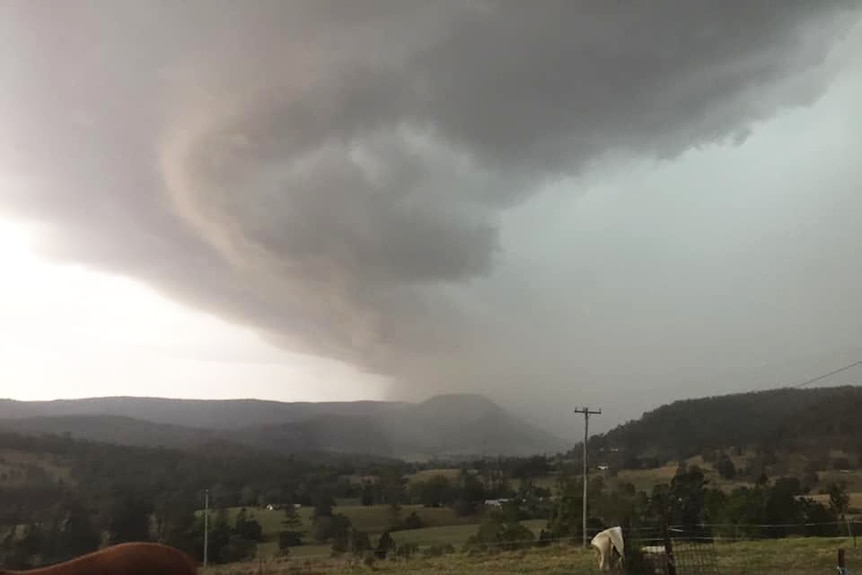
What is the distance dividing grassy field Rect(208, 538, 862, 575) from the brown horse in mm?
15665

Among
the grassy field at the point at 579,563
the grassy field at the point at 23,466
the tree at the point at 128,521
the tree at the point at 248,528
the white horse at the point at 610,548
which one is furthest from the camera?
the tree at the point at 248,528

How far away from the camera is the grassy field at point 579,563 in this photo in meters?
21.2

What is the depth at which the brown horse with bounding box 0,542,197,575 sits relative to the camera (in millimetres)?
6289

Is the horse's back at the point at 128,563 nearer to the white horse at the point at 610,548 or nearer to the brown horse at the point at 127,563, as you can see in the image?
the brown horse at the point at 127,563

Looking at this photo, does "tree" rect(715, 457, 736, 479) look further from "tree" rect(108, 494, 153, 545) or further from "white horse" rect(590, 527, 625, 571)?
Result: "white horse" rect(590, 527, 625, 571)

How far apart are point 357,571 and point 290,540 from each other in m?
28.1

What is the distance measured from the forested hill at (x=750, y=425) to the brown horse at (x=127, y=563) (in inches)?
2781

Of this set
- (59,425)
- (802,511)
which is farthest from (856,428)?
(59,425)

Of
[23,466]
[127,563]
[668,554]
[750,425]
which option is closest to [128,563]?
[127,563]

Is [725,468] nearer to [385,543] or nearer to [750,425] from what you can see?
[750,425]

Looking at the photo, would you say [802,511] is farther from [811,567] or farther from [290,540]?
[290,540]

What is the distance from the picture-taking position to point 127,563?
636 centimetres

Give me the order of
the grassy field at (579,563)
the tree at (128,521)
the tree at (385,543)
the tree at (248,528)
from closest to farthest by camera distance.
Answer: the grassy field at (579,563) → the tree at (128,521) → the tree at (385,543) → the tree at (248,528)

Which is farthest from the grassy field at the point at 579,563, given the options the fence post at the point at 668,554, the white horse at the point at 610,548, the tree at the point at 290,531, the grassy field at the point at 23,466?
the grassy field at the point at 23,466
